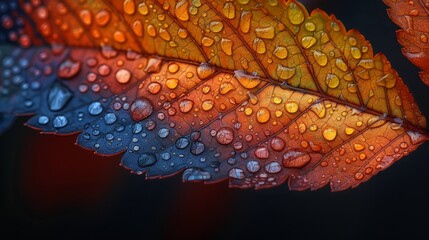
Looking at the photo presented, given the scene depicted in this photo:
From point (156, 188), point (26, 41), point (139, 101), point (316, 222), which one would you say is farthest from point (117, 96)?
point (316, 222)

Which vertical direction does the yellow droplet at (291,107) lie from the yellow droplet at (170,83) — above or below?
below

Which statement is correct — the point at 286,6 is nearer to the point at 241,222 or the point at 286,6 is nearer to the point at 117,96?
the point at 117,96

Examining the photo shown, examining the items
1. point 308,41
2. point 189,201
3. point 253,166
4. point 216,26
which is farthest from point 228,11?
point 189,201

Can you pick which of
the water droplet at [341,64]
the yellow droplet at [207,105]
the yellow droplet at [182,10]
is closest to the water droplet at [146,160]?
the yellow droplet at [207,105]

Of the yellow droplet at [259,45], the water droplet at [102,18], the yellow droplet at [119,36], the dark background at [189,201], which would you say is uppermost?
the water droplet at [102,18]

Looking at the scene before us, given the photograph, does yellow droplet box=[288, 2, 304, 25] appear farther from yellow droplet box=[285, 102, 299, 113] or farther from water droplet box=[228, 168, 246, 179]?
water droplet box=[228, 168, 246, 179]

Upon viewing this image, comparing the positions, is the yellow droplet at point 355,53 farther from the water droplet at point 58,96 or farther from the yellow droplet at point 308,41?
the water droplet at point 58,96

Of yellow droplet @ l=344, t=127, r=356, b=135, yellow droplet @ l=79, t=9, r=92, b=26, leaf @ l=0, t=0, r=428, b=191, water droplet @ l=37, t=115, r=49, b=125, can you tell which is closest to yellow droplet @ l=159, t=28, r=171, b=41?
leaf @ l=0, t=0, r=428, b=191
